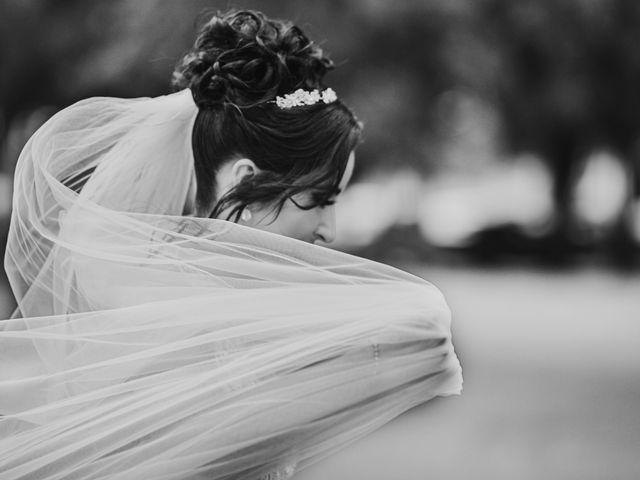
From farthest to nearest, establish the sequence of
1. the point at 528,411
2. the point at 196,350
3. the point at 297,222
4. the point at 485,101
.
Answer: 1. the point at 485,101
2. the point at 528,411
3. the point at 297,222
4. the point at 196,350

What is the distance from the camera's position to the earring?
258 cm

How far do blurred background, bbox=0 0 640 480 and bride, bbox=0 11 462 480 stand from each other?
2.83m

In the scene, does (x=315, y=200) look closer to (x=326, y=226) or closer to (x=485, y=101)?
(x=326, y=226)

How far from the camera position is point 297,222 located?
102 inches

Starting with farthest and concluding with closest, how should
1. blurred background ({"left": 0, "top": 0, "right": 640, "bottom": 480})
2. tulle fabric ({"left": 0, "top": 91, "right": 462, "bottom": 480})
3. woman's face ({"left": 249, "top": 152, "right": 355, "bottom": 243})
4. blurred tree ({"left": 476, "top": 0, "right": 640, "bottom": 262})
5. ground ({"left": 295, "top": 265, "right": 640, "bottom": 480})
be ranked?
blurred tree ({"left": 476, "top": 0, "right": 640, "bottom": 262})
blurred background ({"left": 0, "top": 0, "right": 640, "bottom": 480})
ground ({"left": 295, "top": 265, "right": 640, "bottom": 480})
woman's face ({"left": 249, "top": 152, "right": 355, "bottom": 243})
tulle fabric ({"left": 0, "top": 91, "right": 462, "bottom": 480})

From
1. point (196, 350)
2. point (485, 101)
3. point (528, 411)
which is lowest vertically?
point (528, 411)

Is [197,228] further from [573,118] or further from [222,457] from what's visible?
[573,118]

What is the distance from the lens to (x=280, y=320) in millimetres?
2303

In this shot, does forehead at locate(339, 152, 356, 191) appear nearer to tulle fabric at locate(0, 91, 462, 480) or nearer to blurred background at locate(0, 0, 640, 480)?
tulle fabric at locate(0, 91, 462, 480)

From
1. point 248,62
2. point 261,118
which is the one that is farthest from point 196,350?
point 248,62

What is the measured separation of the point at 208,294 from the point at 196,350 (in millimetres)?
129

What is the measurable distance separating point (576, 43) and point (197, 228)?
9.83 m

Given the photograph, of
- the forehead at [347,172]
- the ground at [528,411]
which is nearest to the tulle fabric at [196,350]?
the forehead at [347,172]

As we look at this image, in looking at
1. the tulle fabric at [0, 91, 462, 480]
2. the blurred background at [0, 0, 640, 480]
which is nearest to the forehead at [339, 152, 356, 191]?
the tulle fabric at [0, 91, 462, 480]
